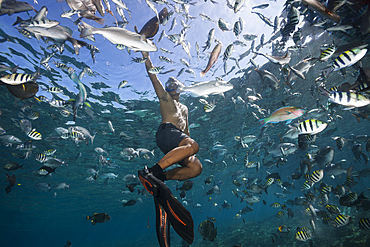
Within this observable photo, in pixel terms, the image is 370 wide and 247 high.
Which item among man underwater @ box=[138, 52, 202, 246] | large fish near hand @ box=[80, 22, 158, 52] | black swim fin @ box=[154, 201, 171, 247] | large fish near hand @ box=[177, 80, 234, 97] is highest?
large fish near hand @ box=[80, 22, 158, 52]

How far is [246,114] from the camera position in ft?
54.0

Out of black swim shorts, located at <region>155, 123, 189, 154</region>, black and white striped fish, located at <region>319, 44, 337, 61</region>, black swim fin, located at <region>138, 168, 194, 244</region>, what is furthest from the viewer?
black and white striped fish, located at <region>319, 44, 337, 61</region>

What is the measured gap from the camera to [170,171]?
352 cm

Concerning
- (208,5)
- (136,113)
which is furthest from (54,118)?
(208,5)

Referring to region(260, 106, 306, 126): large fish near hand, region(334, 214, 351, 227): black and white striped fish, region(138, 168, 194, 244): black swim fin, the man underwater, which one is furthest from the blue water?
region(138, 168, 194, 244): black swim fin

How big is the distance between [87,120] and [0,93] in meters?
5.65

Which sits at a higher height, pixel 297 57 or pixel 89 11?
pixel 297 57

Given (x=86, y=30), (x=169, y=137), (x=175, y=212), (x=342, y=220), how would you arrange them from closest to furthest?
(x=175, y=212) → (x=86, y=30) → (x=169, y=137) → (x=342, y=220)

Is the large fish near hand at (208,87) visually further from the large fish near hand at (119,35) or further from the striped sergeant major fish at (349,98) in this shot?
the striped sergeant major fish at (349,98)

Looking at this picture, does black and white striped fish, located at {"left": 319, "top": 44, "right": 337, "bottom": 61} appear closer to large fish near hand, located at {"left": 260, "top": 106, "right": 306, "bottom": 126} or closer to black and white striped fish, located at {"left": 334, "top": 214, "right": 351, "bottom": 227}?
large fish near hand, located at {"left": 260, "top": 106, "right": 306, "bottom": 126}

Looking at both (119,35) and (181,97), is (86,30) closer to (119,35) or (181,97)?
(119,35)

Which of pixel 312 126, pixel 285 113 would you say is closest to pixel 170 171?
pixel 285 113

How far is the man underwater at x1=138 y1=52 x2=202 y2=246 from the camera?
224 cm

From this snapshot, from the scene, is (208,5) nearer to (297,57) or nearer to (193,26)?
(193,26)
